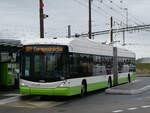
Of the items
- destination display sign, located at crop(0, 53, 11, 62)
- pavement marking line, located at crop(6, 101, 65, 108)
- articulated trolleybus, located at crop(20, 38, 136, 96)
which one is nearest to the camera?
pavement marking line, located at crop(6, 101, 65, 108)

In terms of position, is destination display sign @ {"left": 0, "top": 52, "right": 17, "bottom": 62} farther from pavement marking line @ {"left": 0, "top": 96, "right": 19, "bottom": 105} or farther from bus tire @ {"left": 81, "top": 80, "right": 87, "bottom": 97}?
bus tire @ {"left": 81, "top": 80, "right": 87, "bottom": 97}

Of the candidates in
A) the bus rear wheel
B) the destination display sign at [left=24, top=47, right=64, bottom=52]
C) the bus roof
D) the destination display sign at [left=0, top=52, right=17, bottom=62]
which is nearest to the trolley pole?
the bus roof

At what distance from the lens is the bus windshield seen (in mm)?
17859

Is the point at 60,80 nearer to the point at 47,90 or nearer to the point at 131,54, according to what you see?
the point at 47,90

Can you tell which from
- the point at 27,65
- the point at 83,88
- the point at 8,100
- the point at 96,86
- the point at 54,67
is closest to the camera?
the point at 54,67

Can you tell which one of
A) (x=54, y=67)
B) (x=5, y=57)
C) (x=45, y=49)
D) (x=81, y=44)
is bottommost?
(x=54, y=67)

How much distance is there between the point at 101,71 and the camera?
941 inches

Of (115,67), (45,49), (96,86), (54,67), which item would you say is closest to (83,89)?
(96,86)

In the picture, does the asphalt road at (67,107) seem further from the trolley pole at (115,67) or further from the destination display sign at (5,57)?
the trolley pole at (115,67)

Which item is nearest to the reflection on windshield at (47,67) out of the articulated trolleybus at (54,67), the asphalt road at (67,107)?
the articulated trolleybus at (54,67)

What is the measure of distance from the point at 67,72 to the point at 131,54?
1626cm

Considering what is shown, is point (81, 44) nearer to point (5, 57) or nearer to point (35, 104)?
point (35, 104)

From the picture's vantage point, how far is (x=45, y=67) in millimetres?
18016

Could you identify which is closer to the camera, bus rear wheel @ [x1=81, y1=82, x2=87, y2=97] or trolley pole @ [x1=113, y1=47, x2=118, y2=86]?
bus rear wheel @ [x1=81, y1=82, x2=87, y2=97]
